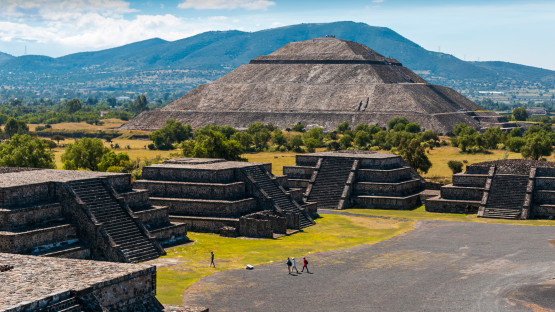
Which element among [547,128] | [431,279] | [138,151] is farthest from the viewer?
[547,128]

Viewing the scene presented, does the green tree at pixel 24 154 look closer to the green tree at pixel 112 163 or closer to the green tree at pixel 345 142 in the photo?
the green tree at pixel 112 163

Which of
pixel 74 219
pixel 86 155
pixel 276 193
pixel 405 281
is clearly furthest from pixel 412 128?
pixel 74 219

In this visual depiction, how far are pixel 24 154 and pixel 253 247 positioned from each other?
119ft

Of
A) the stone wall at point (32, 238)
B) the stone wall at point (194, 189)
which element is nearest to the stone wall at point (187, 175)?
the stone wall at point (194, 189)

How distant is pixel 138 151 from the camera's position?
143375 millimetres

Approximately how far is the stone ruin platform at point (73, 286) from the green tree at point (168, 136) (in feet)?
375

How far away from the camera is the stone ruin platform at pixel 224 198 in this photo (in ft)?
206

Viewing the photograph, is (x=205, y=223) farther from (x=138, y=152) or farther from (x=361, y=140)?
(x=361, y=140)

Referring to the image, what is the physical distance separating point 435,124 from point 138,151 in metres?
78.1

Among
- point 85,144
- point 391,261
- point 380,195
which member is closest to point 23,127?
point 85,144

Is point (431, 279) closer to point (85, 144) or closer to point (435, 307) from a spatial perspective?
point (435, 307)

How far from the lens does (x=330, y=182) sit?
277ft

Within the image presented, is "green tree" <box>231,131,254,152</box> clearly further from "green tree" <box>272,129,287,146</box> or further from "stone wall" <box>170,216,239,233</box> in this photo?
"stone wall" <box>170,216,239,233</box>

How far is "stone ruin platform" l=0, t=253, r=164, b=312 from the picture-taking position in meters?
29.8
